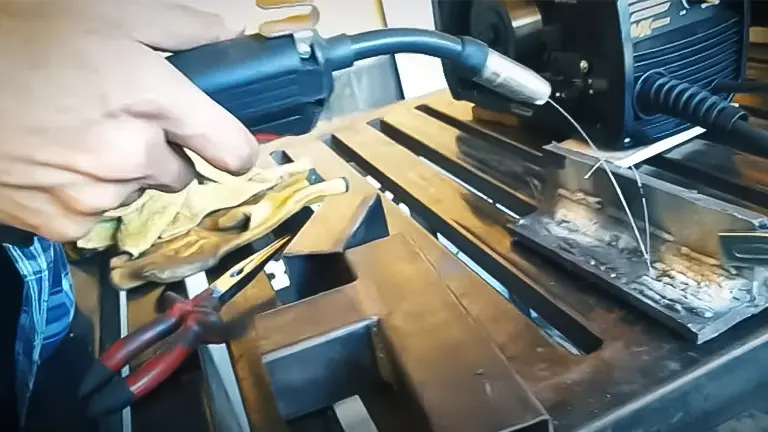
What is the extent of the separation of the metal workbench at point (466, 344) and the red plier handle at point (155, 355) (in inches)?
0.8

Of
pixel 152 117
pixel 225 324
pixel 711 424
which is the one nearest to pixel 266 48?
pixel 152 117

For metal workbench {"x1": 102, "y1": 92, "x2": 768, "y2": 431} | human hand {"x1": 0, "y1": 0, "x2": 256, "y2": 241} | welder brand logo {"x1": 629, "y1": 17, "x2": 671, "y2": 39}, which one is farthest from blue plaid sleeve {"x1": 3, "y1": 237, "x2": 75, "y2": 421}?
welder brand logo {"x1": 629, "y1": 17, "x2": 671, "y2": 39}

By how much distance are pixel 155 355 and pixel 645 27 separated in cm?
42

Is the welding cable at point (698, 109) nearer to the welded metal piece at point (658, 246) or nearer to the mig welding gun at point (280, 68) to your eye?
the welded metal piece at point (658, 246)

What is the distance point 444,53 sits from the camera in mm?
480

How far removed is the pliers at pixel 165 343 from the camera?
445 mm

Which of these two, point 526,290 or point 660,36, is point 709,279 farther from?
point 660,36

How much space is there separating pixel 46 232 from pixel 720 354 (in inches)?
13.5

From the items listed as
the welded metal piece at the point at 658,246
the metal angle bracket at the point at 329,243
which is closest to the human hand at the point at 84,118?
the metal angle bracket at the point at 329,243

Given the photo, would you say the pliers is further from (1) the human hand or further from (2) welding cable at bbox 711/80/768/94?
(2) welding cable at bbox 711/80/768/94

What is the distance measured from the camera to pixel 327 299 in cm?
44

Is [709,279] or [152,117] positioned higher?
[152,117]

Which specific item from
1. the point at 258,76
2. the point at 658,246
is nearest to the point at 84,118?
the point at 258,76

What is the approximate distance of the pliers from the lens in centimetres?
45
